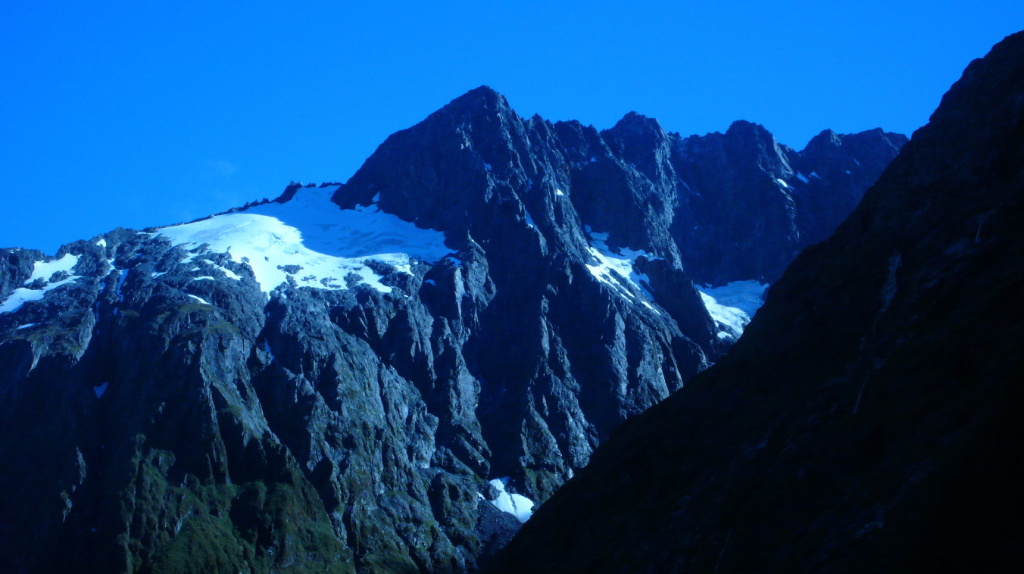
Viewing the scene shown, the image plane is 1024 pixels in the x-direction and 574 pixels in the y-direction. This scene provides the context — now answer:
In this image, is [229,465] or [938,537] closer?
[938,537]

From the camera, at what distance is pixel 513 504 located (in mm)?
170875

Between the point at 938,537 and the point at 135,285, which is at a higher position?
the point at 135,285

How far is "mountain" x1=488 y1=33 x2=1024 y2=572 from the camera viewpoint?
1893 inches

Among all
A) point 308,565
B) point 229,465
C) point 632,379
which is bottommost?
point 308,565

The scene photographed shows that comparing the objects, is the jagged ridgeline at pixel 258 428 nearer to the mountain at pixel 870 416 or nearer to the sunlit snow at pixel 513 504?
the sunlit snow at pixel 513 504

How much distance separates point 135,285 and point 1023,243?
16984 cm

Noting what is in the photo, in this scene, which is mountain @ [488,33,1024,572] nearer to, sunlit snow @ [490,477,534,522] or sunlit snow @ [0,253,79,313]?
sunlit snow @ [490,477,534,522]

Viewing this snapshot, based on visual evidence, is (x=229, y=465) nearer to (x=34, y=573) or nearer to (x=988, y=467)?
(x=34, y=573)

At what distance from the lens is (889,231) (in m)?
78.8

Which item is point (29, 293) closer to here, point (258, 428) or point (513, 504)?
point (258, 428)

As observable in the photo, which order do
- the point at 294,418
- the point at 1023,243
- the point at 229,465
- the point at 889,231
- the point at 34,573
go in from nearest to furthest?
the point at 1023,243 → the point at 889,231 → the point at 34,573 → the point at 229,465 → the point at 294,418

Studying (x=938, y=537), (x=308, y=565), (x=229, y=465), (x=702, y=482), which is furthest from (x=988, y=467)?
(x=229, y=465)

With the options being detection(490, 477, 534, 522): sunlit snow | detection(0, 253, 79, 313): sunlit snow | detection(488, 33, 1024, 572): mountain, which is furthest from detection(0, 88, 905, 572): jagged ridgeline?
detection(488, 33, 1024, 572): mountain

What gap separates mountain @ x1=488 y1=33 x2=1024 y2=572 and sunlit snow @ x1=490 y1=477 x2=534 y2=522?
8091cm
